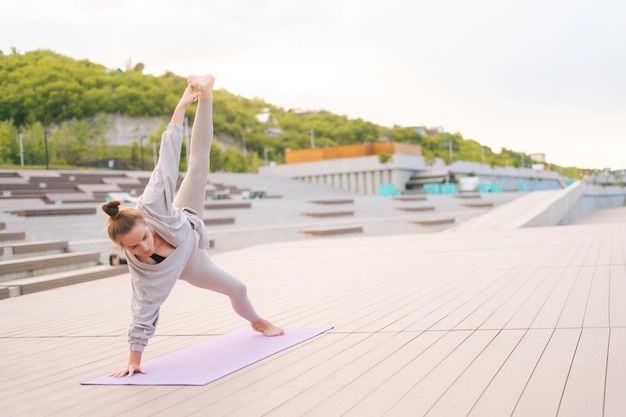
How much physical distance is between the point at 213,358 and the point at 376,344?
3.26 ft

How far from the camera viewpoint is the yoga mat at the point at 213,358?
3.50m

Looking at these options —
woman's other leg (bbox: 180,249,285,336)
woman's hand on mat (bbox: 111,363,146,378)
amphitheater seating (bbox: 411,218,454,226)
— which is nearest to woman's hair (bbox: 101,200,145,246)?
woman's other leg (bbox: 180,249,285,336)

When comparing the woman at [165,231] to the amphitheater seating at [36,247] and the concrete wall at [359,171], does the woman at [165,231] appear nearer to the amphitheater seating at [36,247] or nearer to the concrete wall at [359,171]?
the amphitheater seating at [36,247]

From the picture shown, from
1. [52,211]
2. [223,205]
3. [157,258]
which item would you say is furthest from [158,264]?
[223,205]

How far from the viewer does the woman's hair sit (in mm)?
3252

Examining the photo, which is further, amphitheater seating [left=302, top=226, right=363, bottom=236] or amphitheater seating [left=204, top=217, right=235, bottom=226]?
amphitheater seating [left=204, top=217, right=235, bottom=226]

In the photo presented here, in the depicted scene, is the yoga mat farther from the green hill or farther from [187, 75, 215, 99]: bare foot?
the green hill

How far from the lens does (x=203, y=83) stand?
389cm

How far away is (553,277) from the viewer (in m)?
7.07

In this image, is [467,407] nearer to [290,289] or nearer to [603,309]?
[603,309]

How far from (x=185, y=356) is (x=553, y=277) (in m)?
4.46

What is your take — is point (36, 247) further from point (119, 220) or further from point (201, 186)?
point (119, 220)

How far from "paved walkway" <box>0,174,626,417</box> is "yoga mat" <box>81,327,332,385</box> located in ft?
0.35

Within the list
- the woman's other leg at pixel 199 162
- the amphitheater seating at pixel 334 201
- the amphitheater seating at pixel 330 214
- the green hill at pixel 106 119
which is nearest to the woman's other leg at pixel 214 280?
the woman's other leg at pixel 199 162
